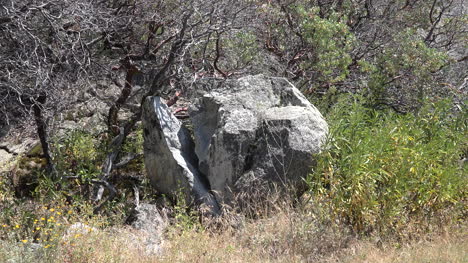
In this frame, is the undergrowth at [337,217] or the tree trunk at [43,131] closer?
the undergrowth at [337,217]

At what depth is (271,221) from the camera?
6625 millimetres

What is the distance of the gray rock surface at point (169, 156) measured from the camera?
739 centimetres

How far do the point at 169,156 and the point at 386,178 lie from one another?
9.98 feet

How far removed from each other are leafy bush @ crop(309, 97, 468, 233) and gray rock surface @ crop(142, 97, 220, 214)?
1668mm

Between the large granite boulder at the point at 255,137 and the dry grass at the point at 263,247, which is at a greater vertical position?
the large granite boulder at the point at 255,137

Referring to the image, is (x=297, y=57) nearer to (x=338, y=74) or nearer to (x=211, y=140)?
(x=338, y=74)

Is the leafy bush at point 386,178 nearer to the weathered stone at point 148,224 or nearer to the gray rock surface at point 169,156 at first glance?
the gray rock surface at point 169,156

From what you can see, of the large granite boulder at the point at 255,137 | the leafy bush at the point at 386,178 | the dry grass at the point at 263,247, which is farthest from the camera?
the large granite boulder at the point at 255,137

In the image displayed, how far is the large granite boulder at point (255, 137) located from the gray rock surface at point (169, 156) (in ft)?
0.70

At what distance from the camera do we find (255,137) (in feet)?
23.6

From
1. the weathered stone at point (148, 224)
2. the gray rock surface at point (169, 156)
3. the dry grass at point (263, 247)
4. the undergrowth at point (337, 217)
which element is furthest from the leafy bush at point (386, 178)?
the weathered stone at point (148, 224)

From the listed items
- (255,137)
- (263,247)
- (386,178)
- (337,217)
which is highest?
(255,137)

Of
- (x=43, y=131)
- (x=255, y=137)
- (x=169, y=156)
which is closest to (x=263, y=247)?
(x=255, y=137)

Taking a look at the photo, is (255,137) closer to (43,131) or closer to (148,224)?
(148,224)
